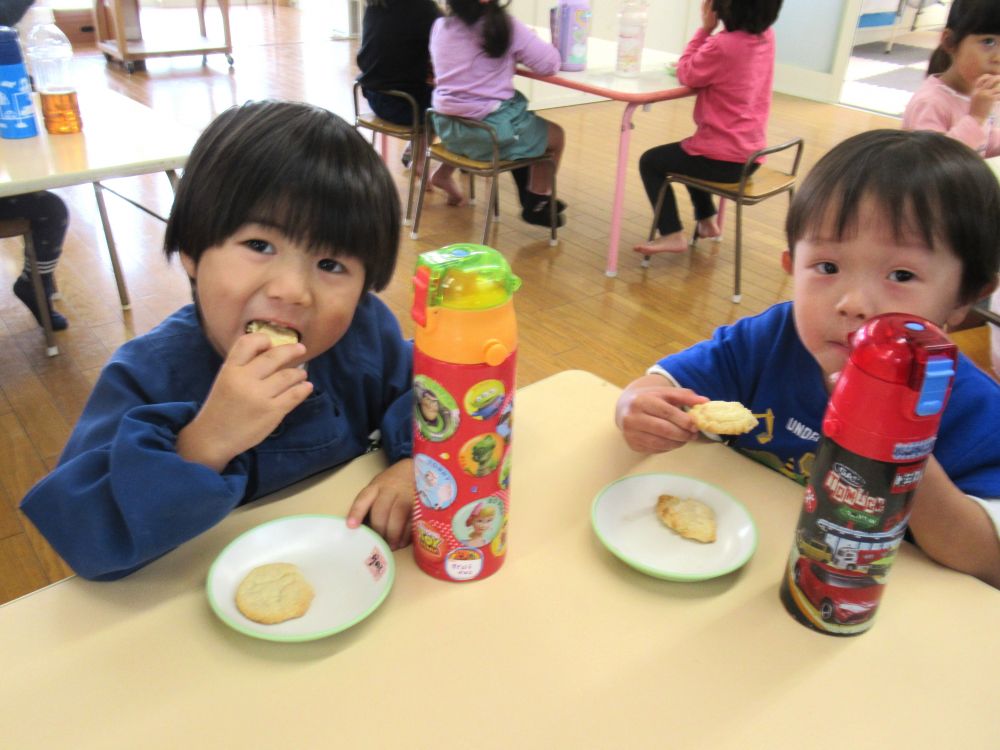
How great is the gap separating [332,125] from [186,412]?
0.37 m

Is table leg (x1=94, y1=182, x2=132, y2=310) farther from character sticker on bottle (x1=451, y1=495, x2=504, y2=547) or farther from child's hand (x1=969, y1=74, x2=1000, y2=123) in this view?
child's hand (x1=969, y1=74, x2=1000, y2=123)

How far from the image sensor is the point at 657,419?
3.04 feet

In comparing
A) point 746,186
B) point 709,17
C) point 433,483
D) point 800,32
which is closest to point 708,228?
point 746,186

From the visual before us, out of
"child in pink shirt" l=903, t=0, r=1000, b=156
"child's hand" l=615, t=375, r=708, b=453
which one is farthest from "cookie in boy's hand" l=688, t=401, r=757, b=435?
"child in pink shirt" l=903, t=0, r=1000, b=156

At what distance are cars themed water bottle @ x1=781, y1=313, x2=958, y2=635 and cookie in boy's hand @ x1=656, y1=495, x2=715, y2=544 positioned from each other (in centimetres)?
14

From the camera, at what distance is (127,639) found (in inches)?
26.6

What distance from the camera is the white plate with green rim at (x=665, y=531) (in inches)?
31.0

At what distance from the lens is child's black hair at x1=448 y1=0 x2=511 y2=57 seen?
3.24m

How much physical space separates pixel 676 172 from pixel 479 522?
2.92 m

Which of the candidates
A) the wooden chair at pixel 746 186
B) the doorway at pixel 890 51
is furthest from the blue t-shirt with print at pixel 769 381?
the doorway at pixel 890 51

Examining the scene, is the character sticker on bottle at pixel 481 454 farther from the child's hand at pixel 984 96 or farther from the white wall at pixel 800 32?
the white wall at pixel 800 32

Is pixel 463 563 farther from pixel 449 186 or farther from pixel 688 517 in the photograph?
pixel 449 186

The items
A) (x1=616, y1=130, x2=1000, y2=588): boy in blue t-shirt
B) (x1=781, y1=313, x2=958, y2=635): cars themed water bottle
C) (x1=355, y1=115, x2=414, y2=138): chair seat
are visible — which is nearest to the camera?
(x1=781, y1=313, x2=958, y2=635): cars themed water bottle

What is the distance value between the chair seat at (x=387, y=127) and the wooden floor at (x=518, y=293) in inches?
17.3
